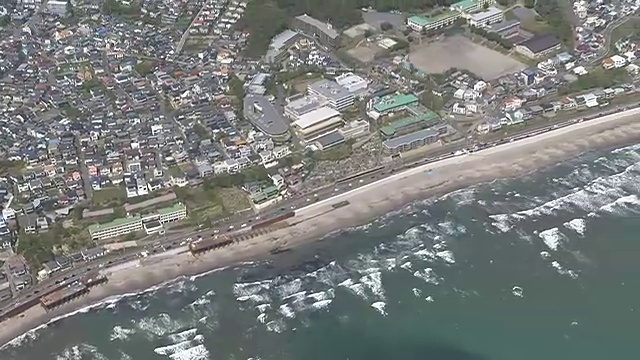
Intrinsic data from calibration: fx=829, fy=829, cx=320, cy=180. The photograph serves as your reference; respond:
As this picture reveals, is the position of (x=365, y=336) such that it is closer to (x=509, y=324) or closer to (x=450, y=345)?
(x=450, y=345)

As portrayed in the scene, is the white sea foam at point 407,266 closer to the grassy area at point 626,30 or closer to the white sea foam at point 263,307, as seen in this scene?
the white sea foam at point 263,307

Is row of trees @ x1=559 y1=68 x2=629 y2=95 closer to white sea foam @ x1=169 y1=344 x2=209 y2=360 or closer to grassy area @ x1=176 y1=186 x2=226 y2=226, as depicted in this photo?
grassy area @ x1=176 y1=186 x2=226 y2=226

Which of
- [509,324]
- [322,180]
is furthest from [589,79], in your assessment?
[509,324]

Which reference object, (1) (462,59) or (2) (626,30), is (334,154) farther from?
(2) (626,30)

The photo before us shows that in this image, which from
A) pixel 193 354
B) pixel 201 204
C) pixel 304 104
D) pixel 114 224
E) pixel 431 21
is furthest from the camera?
pixel 431 21

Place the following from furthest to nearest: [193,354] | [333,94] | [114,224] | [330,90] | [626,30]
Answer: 1. [626,30]
2. [330,90]
3. [333,94]
4. [114,224]
5. [193,354]

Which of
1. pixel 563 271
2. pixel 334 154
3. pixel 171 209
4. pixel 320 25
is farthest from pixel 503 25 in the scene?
pixel 171 209

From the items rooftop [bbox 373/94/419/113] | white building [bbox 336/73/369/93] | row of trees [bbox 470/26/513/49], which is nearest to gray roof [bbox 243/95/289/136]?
white building [bbox 336/73/369/93]
